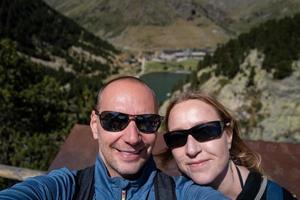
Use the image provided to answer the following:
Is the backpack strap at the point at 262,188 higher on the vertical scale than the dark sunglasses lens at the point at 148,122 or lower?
lower

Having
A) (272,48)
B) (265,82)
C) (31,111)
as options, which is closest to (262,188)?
(31,111)

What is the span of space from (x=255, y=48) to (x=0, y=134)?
15743mm

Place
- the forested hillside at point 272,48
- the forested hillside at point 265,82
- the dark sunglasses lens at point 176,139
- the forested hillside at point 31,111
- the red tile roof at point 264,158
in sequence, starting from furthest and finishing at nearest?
the forested hillside at point 272,48 < the forested hillside at point 265,82 < the forested hillside at point 31,111 < the red tile roof at point 264,158 < the dark sunglasses lens at point 176,139

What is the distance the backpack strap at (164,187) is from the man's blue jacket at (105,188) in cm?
2

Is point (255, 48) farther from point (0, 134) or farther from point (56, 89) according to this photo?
point (0, 134)

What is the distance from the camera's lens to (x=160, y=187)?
242 centimetres

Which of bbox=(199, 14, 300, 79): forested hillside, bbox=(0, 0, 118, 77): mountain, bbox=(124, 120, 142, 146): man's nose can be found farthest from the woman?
A: bbox=(0, 0, 118, 77): mountain

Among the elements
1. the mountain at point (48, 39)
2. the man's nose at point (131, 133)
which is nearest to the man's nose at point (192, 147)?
the man's nose at point (131, 133)

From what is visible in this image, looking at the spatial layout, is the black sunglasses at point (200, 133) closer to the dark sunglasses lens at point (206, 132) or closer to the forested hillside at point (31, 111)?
the dark sunglasses lens at point (206, 132)

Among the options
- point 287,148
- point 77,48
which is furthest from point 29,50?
point 287,148

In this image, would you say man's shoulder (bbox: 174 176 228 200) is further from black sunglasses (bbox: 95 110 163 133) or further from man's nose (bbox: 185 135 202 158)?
black sunglasses (bbox: 95 110 163 133)

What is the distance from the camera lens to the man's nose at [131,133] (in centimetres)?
250

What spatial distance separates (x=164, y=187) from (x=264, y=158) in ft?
4.24

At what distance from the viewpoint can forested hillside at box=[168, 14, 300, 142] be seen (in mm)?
18484
